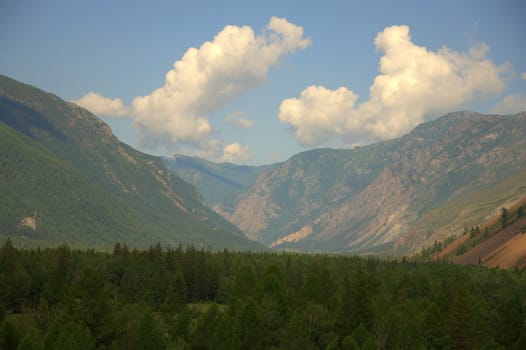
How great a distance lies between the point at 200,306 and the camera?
577ft

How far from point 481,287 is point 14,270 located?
131402mm

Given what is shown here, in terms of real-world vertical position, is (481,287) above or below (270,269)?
below

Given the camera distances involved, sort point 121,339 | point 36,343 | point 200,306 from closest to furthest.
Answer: point 36,343
point 121,339
point 200,306

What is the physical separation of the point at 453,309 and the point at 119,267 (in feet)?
358

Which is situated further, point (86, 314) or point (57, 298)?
point (57, 298)

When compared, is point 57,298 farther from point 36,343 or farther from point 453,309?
point 453,309

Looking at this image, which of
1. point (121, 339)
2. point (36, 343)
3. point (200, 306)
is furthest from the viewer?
point (200, 306)

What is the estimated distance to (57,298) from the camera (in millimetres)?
146000

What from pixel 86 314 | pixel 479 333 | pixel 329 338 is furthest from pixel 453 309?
pixel 86 314

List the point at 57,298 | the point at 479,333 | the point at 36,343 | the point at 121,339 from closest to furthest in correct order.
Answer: the point at 36,343, the point at 479,333, the point at 121,339, the point at 57,298

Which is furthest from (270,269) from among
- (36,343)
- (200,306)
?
(36,343)

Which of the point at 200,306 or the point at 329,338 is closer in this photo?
the point at 329,338

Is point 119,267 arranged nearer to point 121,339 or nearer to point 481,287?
point 121,339

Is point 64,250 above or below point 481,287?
above
